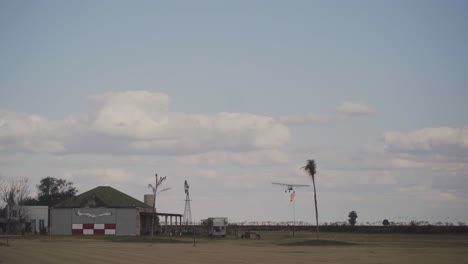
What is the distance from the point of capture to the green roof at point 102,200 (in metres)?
115

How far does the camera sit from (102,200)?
116 meters

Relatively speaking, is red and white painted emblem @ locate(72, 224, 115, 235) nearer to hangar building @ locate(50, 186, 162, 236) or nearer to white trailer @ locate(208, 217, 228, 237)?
hangar building @ locate(50, 186, 162, 236)

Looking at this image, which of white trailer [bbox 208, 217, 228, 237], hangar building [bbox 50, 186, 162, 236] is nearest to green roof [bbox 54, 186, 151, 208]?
hangar building [bbox 50, 186, 162, 236]

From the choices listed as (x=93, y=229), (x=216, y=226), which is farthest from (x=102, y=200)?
(x=216, y=226)

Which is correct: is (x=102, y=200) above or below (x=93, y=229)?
above

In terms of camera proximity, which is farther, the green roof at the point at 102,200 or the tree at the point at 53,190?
the tree at the point at 53,190

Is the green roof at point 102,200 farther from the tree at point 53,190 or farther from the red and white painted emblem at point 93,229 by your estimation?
the tree at point 53,190

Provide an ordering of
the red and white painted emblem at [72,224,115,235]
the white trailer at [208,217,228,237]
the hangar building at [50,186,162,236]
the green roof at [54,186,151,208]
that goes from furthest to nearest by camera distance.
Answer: the green roof at [54,186,151,208] < the hangar building at [50,186,162,236] < the red and white painted emblem at [72,224,115,235] < the white trailer at [208,217,228,237]

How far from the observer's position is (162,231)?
4978 inches

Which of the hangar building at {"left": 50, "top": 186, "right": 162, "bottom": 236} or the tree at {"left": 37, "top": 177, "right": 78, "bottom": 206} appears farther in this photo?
the tree at {"left": 37, "top": 177, "right": 78, "bottom": 206}

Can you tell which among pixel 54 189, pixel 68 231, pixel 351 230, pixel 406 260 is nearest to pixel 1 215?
pixel 68 231

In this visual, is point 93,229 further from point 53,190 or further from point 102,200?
point 53,190

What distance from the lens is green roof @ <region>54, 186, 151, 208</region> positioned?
115125 millimetres

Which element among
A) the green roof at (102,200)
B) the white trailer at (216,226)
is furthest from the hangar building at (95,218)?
the white trailer at (216,226)
